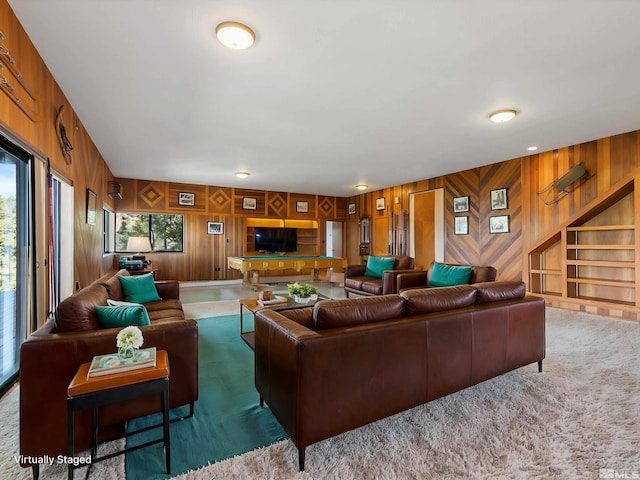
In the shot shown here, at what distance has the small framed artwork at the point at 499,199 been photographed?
5819mm

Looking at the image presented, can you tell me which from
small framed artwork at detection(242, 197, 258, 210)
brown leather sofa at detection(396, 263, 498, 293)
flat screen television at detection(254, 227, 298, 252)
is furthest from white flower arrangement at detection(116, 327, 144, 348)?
flat screen television at detection(254, 227, 298, 252)

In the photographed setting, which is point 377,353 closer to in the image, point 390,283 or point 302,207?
point 390,283

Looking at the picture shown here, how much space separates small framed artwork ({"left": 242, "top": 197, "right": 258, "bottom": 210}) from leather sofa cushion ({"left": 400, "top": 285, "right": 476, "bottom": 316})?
7.11m

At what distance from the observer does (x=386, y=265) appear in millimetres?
5719

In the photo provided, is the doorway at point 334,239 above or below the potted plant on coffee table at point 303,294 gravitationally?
above

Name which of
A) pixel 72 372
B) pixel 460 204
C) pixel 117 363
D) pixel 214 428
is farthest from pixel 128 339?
pixel 460 204

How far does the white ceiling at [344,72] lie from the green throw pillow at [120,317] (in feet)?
6.22

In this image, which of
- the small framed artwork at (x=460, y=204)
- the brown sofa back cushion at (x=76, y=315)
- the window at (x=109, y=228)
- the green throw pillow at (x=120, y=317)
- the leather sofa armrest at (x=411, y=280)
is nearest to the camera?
the brown sofa back cushion at (x=76, y=315)

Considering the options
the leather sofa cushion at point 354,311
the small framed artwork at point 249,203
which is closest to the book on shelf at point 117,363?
the leather sofa cushion at point 354,311

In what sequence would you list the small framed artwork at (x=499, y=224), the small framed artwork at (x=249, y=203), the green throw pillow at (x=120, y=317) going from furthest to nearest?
the small framed artwork at (x=249, y=203), the small framed artwork at (x=499, y=224), the green throw pillow at (x=120, y=317)

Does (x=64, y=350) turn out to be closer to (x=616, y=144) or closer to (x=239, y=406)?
(x=239, y=406)

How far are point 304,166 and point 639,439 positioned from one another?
550cm

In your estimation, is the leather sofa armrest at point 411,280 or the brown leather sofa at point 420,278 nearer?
the brown leather sofa at point 420,278

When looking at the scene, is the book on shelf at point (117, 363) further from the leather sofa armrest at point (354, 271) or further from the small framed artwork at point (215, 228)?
the small framed artwork at point (215, 228)
